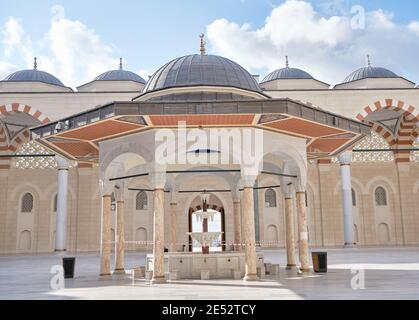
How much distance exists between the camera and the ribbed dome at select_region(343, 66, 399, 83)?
21.6 m

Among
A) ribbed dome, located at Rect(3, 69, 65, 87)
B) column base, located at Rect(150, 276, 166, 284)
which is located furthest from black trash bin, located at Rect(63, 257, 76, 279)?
ribbed dome, located at Rect(3, 69, 65, 87)

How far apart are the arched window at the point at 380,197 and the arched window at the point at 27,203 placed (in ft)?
52.8

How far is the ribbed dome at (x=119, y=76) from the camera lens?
22.1 metres

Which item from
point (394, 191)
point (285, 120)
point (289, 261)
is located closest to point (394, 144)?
point (394, 191)

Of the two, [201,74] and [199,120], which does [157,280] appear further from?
[201,74]

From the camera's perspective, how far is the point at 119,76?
22234 millimetres

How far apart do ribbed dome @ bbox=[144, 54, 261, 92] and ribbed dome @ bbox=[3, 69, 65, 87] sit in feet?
44.2

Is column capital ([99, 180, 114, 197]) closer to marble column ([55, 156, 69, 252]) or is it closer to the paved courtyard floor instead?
the paved courtyard floor

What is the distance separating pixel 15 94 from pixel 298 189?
1377cm

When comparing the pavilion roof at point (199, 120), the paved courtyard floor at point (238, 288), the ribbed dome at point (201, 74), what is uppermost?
the ribbed dome at point (201, 74)

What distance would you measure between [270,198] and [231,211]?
6.42 ft

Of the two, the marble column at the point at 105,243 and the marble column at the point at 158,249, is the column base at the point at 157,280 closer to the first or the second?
the marble column at the point at 158,249

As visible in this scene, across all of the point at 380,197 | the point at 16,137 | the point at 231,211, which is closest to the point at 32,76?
the point at 16,137

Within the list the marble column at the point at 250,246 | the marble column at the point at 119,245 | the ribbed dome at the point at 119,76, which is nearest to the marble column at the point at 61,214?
the ribbed dome at the point at 119,76
